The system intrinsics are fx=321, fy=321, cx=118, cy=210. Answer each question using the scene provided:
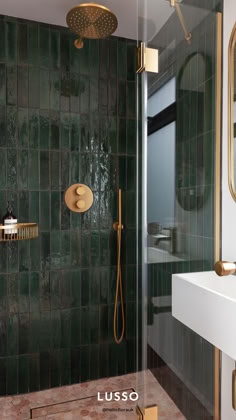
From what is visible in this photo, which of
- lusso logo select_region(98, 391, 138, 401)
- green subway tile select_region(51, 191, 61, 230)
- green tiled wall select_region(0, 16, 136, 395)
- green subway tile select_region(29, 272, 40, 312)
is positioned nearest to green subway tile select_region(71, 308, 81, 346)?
green tiled wall select_region(0, 16, 136, 395)

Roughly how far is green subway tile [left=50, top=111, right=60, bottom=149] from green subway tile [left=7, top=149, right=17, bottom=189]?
0.26 m

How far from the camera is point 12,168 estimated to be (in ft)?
6.98

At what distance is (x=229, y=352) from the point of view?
3.22ft

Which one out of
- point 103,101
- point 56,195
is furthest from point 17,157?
point 103,101

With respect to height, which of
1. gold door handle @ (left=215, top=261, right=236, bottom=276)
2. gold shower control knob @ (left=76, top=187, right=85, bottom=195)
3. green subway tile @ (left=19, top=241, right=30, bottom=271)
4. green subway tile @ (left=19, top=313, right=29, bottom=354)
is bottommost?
green subway tile @ (left=19, top=313, right=29, bottom=354)

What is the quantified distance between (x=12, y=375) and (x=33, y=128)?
167 centimetres

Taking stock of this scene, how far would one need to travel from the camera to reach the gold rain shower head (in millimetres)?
1687

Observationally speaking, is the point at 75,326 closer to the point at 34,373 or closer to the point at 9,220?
the point at 34,373

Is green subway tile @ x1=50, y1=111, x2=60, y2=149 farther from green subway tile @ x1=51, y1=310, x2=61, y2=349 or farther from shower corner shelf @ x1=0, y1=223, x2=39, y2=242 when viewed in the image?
green subway tile @ x1=51, y1=310, x2=61, y2=349

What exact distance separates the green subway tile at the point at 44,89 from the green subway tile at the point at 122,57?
1.76ft

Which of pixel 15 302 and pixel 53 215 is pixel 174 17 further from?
pixel 15 302

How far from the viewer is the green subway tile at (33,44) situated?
2.15 metres

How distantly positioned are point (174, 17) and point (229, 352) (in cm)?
123

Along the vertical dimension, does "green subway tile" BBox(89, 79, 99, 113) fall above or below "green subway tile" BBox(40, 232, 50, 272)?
above
